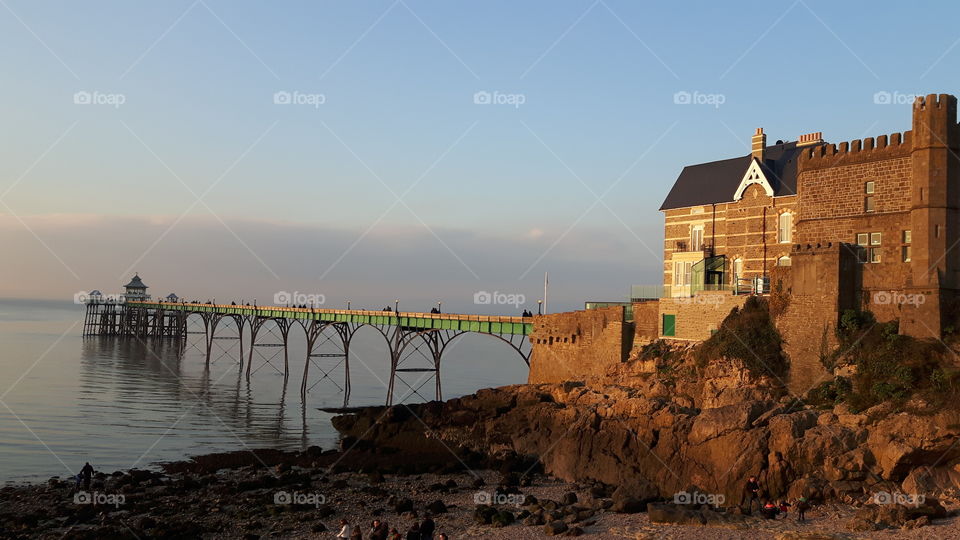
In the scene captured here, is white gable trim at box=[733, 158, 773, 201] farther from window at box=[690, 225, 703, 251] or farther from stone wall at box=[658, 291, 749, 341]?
stone wall at box=[658, 291, 749, 341]

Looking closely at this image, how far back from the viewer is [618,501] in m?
24.4

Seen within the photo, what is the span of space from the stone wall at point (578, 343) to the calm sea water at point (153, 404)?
533 inches

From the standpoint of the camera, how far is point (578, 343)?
141 feet

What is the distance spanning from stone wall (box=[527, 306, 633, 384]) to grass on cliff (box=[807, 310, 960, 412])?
39.8 feet

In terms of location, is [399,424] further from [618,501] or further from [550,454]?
[618,501]

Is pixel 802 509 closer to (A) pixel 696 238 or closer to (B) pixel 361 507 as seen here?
(B) pixel 361 507

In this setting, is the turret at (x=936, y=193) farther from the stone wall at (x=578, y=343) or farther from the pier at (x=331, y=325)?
the pier at (x=331, y=325)

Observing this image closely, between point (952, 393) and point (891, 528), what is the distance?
785cm

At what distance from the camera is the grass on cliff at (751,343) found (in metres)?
33.0

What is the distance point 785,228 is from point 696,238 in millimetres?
6083

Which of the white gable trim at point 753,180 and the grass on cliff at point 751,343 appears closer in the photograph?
the grass on cliff at point 751,343

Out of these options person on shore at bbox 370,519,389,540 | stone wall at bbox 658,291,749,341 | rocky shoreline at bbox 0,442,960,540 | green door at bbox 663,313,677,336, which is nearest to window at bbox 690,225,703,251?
stone wall at bbox 658,291,749,341

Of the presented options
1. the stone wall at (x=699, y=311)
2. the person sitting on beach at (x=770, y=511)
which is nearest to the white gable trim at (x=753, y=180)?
the stone wall at (x=699, y=311)

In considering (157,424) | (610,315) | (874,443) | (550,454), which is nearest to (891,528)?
(874,443)
